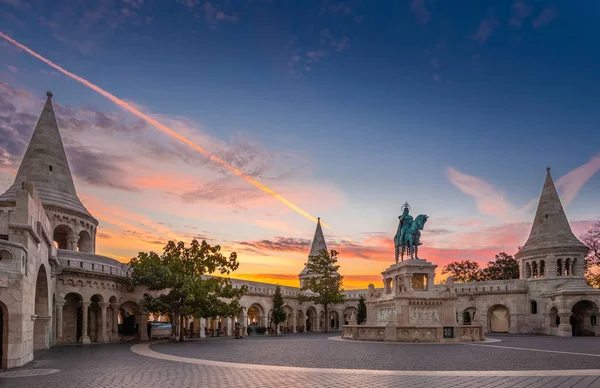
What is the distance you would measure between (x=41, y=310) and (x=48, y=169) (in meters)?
17.0

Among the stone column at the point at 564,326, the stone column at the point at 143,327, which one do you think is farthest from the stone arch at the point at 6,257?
the stone column at the point at 564,326

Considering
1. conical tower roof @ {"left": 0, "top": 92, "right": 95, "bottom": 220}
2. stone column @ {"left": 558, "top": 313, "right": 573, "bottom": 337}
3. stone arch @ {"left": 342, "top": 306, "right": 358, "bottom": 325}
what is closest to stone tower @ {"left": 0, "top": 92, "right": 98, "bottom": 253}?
conical tower roof @ {"left": 0, "top": 92, "right": 95, "bottom": 220}

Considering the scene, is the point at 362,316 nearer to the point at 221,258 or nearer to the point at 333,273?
the point at 333,273

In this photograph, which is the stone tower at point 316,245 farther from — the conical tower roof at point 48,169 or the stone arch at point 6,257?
the stone arch at point 6,257

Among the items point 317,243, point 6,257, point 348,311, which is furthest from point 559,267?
point 6,257

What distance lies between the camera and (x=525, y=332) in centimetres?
4856

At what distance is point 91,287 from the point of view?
31.2m

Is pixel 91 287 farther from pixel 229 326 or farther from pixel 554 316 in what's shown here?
pixel 554 316

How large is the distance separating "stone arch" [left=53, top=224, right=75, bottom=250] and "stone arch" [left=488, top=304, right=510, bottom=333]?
43.6 metres

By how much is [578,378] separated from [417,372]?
4.20m

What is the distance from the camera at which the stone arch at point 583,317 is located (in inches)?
1730

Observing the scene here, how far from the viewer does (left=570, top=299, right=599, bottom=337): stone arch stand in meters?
43.9

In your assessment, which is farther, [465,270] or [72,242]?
[465,270]

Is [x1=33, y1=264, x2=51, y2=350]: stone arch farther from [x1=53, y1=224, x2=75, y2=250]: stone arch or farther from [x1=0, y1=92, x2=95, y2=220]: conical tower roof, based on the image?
[x1=0, y1=92, x2=95, y2=220]: conical tower roof
